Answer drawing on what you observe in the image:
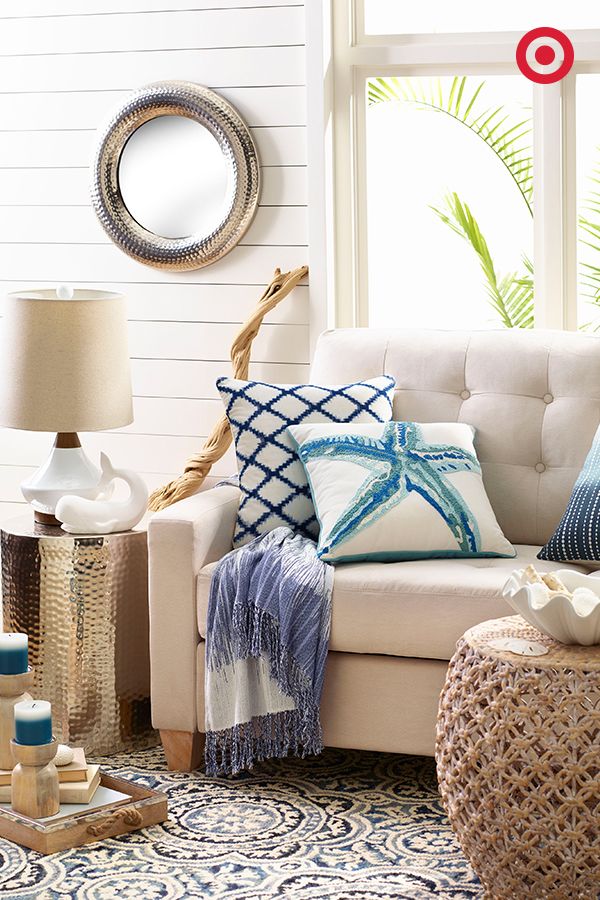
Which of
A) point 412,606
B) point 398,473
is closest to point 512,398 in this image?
point 398,473

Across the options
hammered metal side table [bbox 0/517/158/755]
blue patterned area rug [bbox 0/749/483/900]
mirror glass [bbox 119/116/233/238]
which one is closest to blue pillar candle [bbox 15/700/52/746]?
blue patterned area rug [bbox 0/749/483/900]

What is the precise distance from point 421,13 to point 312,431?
1399 mm

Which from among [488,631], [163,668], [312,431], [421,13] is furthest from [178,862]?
[421,13]

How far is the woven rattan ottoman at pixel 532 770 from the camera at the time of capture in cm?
193

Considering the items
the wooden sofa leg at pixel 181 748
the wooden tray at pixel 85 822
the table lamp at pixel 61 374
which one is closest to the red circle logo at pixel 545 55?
the table lamp at pixel 61 374

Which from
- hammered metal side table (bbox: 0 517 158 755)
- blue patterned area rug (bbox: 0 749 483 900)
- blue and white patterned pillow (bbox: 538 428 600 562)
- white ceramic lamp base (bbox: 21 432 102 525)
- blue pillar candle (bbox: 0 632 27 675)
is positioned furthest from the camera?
white ceramic lamp base (bbox: 21 432 102 525)

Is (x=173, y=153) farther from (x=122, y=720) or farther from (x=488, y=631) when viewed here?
(x=488, y=631)

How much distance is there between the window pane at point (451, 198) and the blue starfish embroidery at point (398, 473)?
0.85 meters

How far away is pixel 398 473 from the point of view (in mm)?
2799

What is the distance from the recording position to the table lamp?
2977 mm

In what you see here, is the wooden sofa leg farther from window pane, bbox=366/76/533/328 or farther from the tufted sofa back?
window pane, bbox=366/76/533/328

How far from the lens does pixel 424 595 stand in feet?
8.42

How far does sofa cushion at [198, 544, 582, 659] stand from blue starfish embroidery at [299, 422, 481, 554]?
0.10m

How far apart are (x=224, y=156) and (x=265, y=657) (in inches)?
62.9
